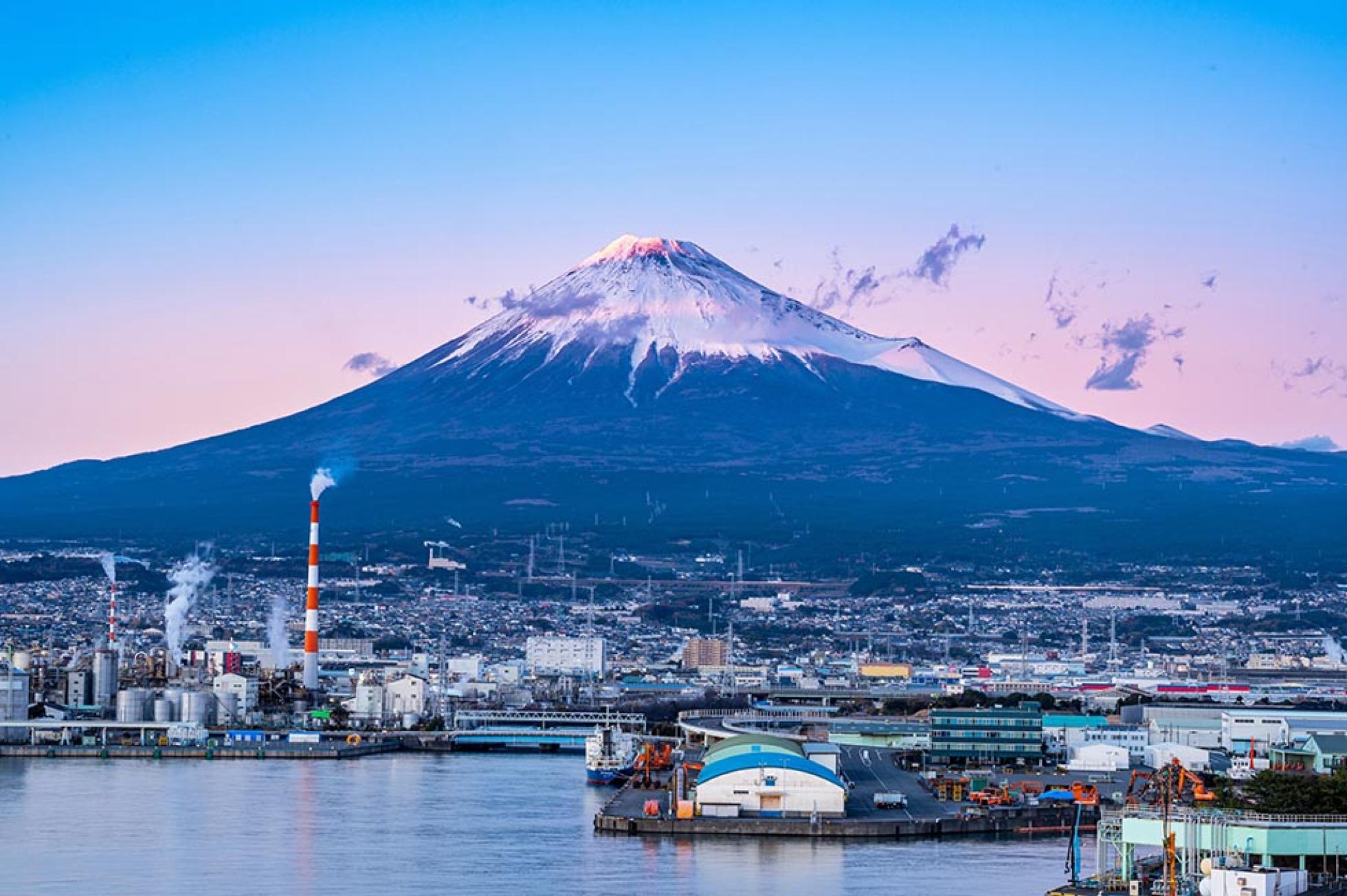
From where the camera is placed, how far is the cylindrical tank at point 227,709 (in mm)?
40875

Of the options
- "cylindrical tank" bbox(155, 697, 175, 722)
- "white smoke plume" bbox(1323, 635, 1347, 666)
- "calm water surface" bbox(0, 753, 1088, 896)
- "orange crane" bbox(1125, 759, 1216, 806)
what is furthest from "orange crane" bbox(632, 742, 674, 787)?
"white smoke plume" bbox(1323, 635, 1347, 666)

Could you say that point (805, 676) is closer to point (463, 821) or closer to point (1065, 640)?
point (1065, 640)

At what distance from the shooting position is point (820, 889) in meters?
19.3

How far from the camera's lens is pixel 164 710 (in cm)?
3978

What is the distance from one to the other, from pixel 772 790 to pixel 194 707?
17303 millimetres

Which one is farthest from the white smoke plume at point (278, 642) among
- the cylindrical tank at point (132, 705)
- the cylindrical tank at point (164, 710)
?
the cylindrical tank at point (132, 705)

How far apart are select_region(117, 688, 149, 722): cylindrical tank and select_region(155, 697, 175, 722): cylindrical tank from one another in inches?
6.6

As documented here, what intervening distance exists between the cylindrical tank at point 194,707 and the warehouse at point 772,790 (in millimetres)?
16453

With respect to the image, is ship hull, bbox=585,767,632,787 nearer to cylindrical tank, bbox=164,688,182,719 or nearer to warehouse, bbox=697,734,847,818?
warehouse, bbox=697,734,847,818

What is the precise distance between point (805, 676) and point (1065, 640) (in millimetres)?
12357

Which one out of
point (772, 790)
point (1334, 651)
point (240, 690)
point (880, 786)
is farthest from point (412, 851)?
point (1334, 651)

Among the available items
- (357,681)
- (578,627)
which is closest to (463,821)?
(357,681)

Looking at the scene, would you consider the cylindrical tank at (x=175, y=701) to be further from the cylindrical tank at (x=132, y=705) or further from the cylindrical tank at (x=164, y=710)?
the cylindrical tank at (x=132, y=705)

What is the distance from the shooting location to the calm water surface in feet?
63.8
